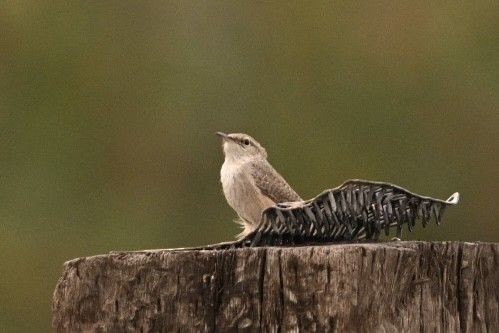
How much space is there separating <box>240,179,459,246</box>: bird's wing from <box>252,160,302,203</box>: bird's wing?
8.28 feet

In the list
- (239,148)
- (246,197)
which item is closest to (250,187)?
(246,197)

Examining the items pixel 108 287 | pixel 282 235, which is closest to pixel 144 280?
pixel 108 287

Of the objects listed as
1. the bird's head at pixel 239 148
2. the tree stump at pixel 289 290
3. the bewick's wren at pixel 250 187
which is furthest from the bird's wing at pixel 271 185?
the tree stump at pixel 289 290

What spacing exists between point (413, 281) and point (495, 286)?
1.12ft

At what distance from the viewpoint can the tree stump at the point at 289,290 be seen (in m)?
3.12

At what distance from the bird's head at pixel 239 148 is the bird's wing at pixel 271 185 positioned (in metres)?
0.17

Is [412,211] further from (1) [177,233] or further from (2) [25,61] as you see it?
(2) [25,61]

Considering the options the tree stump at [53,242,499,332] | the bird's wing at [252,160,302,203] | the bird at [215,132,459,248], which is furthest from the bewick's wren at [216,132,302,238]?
the tree stump at [53,242,499,332]

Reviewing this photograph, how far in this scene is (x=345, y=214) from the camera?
350 centimetres

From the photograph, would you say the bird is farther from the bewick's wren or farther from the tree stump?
the bewick's wren

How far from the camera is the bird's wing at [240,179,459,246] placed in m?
3.45

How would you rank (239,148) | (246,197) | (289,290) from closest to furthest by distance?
(289,290) → (246,197) → (239,148)

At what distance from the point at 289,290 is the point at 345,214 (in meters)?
0.46

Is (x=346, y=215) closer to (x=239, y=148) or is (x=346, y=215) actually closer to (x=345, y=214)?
(x=345, y=214)
